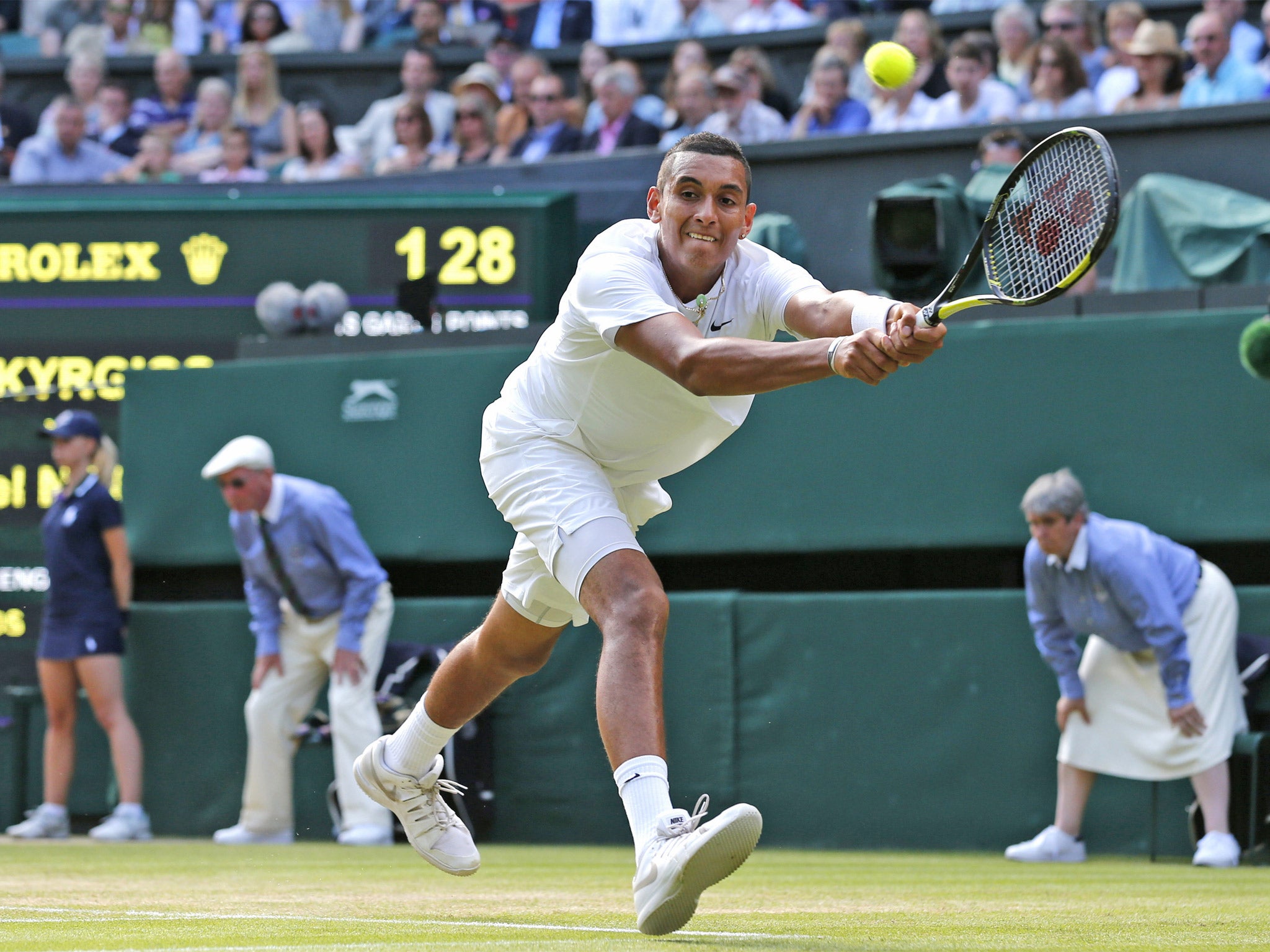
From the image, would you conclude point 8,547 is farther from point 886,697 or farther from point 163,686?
point 886,697

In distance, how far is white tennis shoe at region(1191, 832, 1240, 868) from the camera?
6.60m

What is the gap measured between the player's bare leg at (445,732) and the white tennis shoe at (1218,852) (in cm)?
315

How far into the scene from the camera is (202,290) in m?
9.28

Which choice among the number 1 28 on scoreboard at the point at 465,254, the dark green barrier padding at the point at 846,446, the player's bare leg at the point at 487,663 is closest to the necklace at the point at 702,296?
the player's bare leg at the point at 487,663

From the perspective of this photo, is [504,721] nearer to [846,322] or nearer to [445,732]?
[445,732]

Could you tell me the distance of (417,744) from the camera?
4.66 m

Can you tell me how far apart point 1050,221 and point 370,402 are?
544 centimetres

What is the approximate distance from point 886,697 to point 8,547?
4.48 metres

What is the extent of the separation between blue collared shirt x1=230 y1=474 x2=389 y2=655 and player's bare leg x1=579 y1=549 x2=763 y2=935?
14.2 feet

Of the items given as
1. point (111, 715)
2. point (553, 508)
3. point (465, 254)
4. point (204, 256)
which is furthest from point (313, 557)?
point (553, 508)

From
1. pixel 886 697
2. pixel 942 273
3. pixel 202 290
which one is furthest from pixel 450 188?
pixel 886 697

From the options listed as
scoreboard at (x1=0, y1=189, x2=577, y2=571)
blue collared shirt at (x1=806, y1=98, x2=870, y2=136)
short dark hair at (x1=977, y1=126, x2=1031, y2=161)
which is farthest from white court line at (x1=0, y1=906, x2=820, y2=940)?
blue collared shirt at (x1=806, y1=98, x2=870, y2=136)

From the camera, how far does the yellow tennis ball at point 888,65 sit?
24.6 ft

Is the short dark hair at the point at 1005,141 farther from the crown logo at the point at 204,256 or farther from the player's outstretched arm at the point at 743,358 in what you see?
Answer: the player's outstretched arm at the point at 743,358
